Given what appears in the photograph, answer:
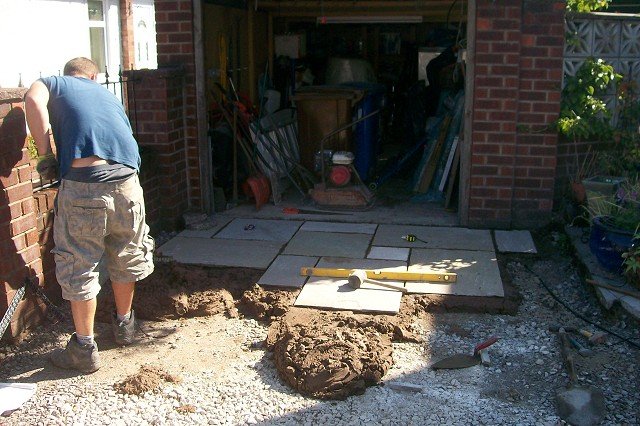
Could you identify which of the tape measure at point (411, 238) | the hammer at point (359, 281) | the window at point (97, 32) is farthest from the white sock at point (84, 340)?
the window at point (97, 32)

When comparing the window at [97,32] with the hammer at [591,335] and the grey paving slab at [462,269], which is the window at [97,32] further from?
the hammer at [591,335]

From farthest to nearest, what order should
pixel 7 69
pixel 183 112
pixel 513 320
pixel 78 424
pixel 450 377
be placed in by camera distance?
1. pixel 7 69
2. pixel 183 112
3. pixel 513 320
4. pixel 450 377
5. pixel 78 424

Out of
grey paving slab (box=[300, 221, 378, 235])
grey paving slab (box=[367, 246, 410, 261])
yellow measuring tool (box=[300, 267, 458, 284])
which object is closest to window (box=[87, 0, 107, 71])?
grey paving slab (box=[300, 221, 378, 235])

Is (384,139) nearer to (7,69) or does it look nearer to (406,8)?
(406,8)

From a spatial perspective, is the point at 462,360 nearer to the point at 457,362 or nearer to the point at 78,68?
the point at 457,362

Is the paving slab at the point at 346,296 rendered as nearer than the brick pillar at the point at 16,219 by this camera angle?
No

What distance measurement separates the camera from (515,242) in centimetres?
625

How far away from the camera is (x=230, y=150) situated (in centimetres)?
762

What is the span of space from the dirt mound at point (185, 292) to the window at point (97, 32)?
8.68 meters

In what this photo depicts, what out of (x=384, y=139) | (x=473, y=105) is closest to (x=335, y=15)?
(x=384, y=139)

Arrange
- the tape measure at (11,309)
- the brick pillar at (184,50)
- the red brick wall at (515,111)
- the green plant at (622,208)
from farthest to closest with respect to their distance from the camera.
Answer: the brick pillar at (184,50)
the red brick wall at (515,111)
the green plant at (622,208)
the tape measure at (11,309)

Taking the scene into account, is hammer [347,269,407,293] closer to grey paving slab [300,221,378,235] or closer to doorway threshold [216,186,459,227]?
grey paving slab [300,221,378,235]

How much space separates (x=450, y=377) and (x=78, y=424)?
6.16 ft

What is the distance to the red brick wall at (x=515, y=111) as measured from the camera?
20.7 ft
